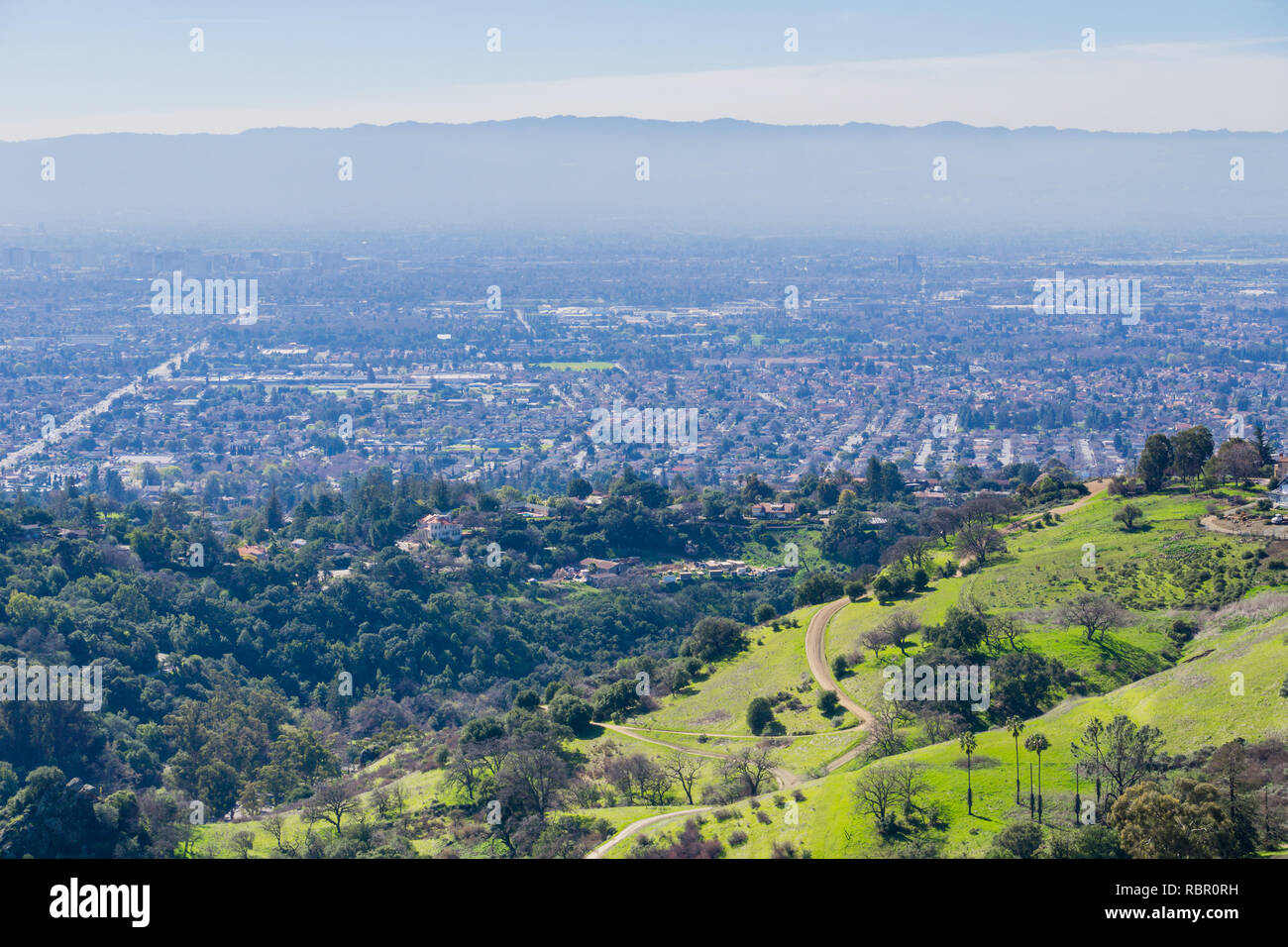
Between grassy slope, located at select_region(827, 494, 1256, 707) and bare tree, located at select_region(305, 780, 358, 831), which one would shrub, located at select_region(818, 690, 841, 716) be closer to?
grassy slope, located at select_region(827, 494, 1256, 707)

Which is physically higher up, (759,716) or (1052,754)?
(1052,754)

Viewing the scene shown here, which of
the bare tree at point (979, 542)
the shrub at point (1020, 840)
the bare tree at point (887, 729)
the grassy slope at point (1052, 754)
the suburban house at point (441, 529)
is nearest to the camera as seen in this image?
the shrub at point (1020, 840)

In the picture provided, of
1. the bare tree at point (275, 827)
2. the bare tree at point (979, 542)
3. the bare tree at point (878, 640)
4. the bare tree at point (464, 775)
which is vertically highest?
the bare tree at point (979, 542)

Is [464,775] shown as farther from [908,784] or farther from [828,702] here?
[908,784]

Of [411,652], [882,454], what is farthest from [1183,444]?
[882,454]

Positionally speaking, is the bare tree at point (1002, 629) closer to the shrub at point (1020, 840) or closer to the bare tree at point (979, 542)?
A: the bare tree at point (979, 542)

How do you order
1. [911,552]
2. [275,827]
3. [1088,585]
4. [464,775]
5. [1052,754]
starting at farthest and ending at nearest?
1. [911,552]
2. [1088,585]
3. [464,775]
4. [275,827]
5. [1052,754]

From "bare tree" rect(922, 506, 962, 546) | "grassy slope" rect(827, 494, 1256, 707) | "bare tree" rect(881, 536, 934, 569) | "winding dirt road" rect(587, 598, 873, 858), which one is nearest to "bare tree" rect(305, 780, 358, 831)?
"winding dirt road" rect(587, 598, 873, 858)

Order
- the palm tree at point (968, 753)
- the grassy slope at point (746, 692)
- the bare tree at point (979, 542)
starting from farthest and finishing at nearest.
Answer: the bare tree at point (979, 542), the grassy slope at point (746, 692), the palm tree at point (968, 753)

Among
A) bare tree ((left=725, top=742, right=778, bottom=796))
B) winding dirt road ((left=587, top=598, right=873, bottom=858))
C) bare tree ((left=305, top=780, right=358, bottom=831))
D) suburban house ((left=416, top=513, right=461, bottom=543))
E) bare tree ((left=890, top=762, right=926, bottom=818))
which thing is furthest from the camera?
suburban house ((left=416, top=513, right=461, bottom=543))

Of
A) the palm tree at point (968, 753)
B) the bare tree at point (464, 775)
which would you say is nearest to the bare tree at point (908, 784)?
the palm tree at point (968, 753)

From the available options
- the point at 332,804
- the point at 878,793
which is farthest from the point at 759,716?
the point at 332,804
